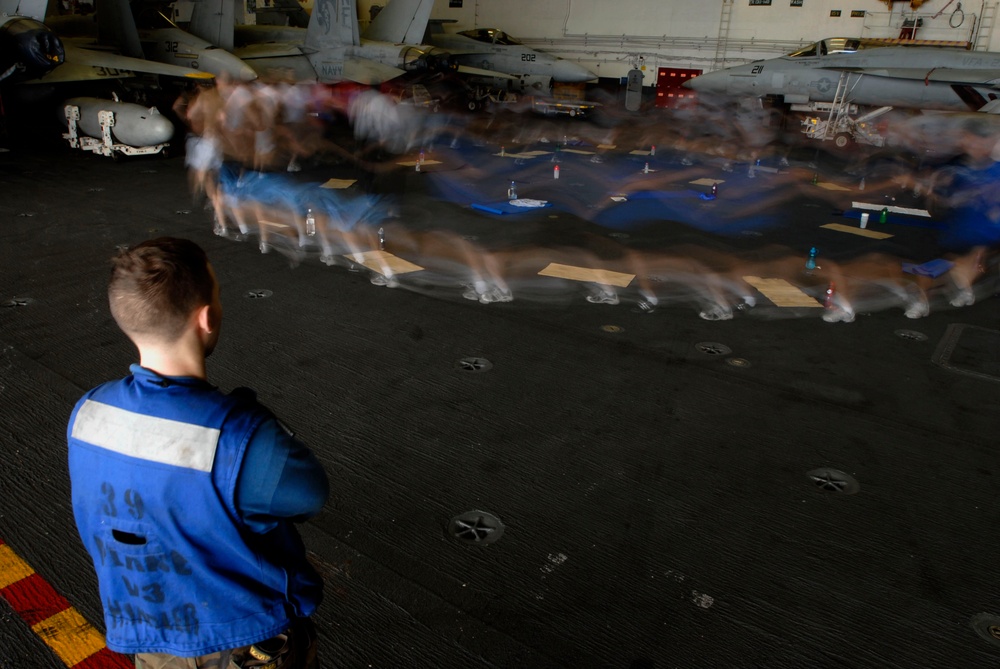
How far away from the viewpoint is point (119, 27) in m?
16.1

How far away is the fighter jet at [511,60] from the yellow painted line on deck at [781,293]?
18.7m

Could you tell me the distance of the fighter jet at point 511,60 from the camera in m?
23.8

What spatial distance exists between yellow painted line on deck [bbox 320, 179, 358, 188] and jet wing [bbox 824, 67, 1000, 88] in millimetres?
13373

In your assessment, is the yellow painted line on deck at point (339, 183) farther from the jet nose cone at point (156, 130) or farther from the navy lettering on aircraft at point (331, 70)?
the navy lettering on aircraft at point (331, 70)

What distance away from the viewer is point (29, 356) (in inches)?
191

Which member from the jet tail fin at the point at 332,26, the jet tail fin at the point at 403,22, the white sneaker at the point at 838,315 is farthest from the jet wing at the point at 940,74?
the jet tail fin at the point at 332,26

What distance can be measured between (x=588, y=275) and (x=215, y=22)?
16463mm

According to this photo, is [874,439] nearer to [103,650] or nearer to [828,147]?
[103,650]

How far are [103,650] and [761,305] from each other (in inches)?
233

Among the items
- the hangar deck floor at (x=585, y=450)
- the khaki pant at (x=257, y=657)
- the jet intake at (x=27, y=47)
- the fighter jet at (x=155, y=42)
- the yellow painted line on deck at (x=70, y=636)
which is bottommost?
the yellow painted line on deck at (x=70, y=636)

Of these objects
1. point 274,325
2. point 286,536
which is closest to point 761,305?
point 274,325

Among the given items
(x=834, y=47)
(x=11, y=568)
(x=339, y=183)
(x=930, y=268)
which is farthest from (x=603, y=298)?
(x=834, y=47)

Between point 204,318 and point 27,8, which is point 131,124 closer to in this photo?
point 27,8

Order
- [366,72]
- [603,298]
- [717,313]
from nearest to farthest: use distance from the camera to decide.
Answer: [717,313] → [603,298] → [366,72]
